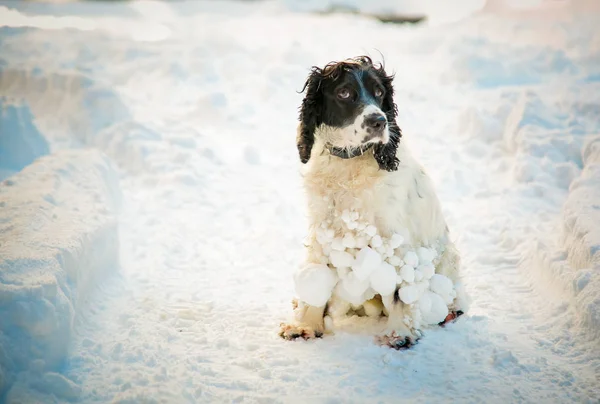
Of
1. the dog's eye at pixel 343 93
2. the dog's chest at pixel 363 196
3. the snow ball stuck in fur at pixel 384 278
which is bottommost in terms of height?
the snow ball stuck in fur at pixel 384 278

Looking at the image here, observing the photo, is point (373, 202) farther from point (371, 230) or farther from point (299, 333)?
point (299, 333)

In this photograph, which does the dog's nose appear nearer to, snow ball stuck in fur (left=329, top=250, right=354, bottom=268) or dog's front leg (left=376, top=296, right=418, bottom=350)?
snow ball stuck in fur (left=329, top=250, right=354, bottom=268)

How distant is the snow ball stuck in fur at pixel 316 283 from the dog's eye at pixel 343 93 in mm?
1146

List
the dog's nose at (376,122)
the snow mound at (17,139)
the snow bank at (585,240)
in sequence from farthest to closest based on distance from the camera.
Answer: the snow mound at (17,139), the snow bank at (585,240), the dog's nose at (376,122)

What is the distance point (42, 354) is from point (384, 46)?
902 centimetres

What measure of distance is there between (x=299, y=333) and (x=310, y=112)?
60.4 inches

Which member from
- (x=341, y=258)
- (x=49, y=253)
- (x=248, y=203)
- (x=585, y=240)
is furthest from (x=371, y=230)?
(x=248, y=203)

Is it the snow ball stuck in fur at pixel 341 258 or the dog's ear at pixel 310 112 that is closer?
the snow ball stuck in fur at pixel 341 258

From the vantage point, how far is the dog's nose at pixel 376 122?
3344mm

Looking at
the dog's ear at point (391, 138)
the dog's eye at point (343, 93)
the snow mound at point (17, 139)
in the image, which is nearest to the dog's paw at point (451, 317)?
the dog's ear at point (391, 138)

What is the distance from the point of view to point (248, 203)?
6395mm

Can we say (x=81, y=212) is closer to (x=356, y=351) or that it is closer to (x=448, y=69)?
(x=356, y=351)

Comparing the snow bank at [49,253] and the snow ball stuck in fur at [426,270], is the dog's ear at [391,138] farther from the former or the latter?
the snow bank at [49,253]

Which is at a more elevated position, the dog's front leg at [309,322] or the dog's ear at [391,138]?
the dog's ear at [391,138]
